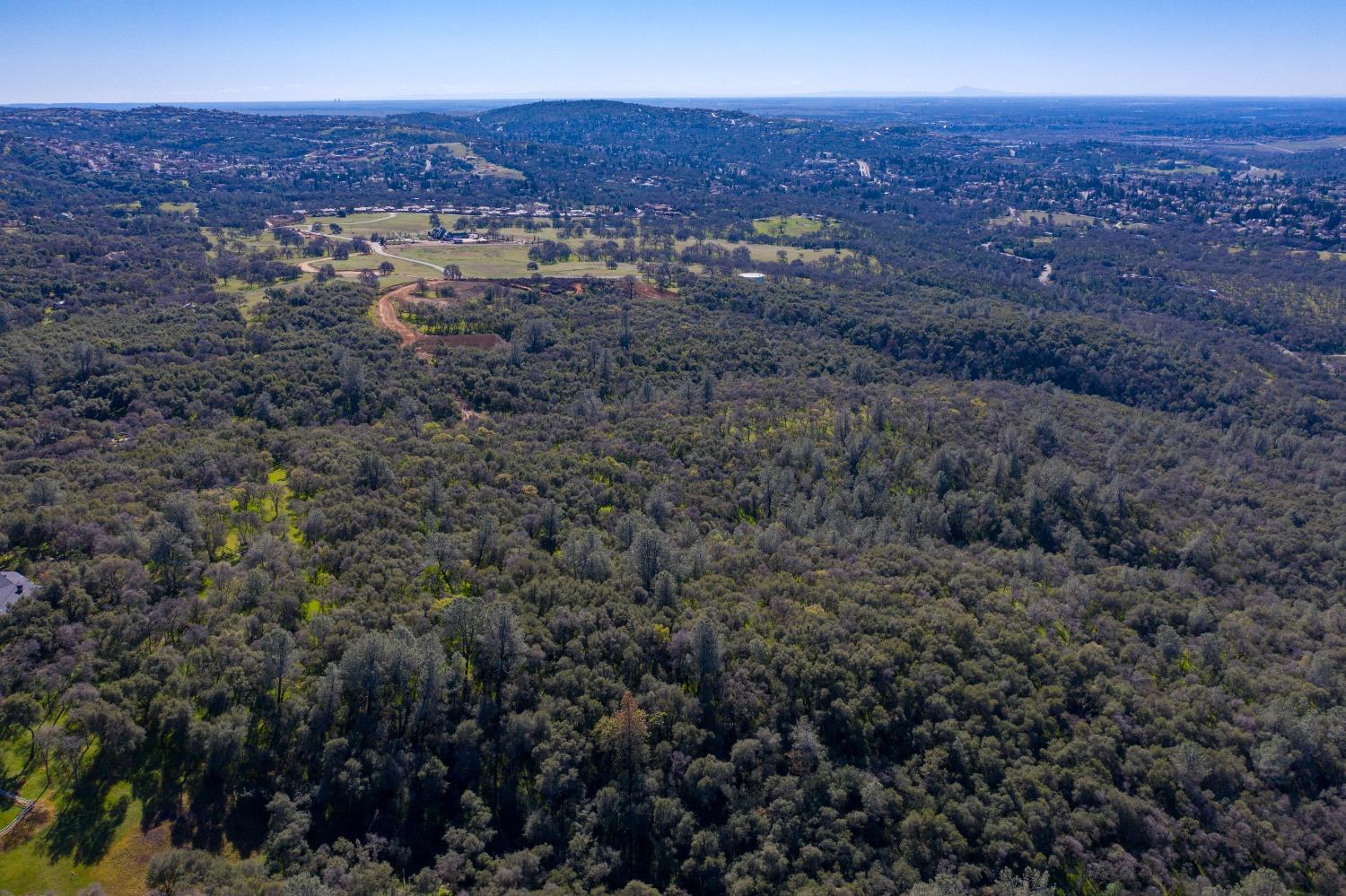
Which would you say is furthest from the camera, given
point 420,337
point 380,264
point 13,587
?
point 380,264

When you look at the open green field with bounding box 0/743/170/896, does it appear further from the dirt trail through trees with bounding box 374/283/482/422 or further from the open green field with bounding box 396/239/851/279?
the open green field with bounding box 396/239/851/279

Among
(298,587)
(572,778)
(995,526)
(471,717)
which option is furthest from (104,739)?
(995,526)

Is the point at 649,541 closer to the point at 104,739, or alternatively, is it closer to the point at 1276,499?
the point at 104,739

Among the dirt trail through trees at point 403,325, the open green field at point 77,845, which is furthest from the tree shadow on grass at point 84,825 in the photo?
the dirt trail through trees at point 403,325

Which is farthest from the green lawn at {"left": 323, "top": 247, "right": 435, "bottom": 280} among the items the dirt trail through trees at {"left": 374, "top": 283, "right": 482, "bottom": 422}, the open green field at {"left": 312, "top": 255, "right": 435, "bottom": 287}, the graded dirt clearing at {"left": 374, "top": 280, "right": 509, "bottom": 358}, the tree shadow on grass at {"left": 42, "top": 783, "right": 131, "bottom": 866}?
the tree shadow on grass at {"left": 42, "top": 783, "right": 131, "bottom": 866}

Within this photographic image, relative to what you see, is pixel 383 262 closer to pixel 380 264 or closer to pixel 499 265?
pixel 380 264

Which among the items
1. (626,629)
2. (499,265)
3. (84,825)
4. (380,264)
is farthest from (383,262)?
(84,825)

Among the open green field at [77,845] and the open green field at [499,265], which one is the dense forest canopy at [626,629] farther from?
the open green field at [499,265]
